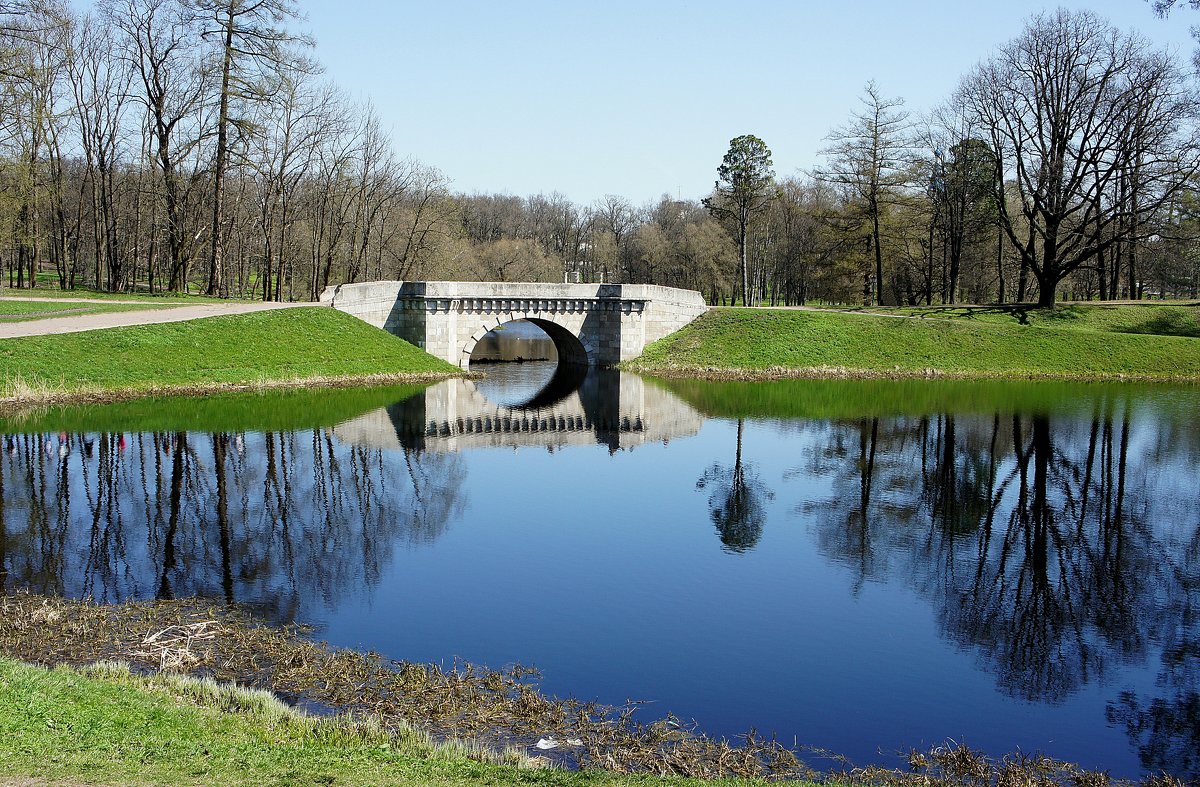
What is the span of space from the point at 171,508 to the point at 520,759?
11.4 meters

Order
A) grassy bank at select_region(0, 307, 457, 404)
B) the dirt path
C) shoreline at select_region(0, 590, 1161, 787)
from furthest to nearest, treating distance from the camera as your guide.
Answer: the dirt path → grassy bank at select_region(0, 307, 457, 404) → shoreline at select_region(0, 590, 1161, 787)

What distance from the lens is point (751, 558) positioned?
1585cm

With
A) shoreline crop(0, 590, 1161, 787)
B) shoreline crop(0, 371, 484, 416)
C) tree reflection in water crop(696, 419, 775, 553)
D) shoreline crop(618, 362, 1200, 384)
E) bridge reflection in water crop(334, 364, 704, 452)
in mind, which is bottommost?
shoreline crop(0, 590, 1161, 787)

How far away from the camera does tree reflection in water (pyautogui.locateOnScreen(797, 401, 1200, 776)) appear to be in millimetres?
11414

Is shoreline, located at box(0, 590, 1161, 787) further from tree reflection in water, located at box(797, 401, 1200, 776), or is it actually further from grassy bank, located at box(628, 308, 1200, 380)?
grassy bank, located at box(628, 308, 1200, 380)

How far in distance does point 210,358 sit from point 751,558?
22627mm

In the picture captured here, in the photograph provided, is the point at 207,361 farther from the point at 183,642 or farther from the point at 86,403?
the point at 183,642

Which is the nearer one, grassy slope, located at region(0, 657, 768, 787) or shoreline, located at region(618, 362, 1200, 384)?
grassy slope, located at region(0, 657, 768, 787)

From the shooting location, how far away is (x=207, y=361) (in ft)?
Answer: 103

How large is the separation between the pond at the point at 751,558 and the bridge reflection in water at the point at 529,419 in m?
0.23

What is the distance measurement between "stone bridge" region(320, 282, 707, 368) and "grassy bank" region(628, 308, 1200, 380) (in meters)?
1.33

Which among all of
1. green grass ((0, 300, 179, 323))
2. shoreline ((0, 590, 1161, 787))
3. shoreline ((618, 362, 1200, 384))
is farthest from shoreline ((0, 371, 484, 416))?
shoreline ((0, 590, 1161, 787))

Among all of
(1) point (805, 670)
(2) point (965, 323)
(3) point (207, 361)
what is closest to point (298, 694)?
(1) point (805, 670)

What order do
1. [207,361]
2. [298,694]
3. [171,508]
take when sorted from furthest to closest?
[207,361]
[171,508]
[298,694]
